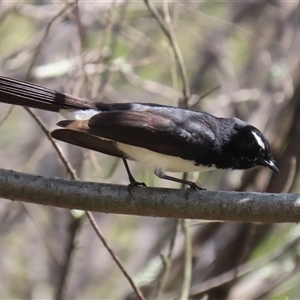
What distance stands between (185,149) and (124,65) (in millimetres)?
1355

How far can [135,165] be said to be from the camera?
5.84m

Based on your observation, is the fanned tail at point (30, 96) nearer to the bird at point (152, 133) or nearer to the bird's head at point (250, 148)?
the bird at point (152, 133)

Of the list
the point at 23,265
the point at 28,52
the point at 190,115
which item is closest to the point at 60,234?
the point at 23,265

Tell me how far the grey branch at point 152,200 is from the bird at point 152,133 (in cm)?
22

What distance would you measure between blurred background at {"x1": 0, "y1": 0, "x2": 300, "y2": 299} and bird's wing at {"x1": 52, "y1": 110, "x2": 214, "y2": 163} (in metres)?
0.29

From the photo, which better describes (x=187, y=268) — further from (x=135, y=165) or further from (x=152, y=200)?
(x=135, y=165)

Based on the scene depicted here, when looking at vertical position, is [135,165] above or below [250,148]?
below


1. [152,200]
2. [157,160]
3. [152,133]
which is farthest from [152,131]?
[152,200]

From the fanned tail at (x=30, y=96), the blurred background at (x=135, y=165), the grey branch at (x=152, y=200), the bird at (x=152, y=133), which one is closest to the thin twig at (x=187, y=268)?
the blurred background at (x=135, y=165)

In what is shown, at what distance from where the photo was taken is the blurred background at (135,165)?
3953mm

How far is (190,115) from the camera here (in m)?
3.37

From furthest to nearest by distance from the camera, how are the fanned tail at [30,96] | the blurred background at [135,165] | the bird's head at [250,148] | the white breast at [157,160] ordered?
the blurred background at [135,165] → the bird's head at [250,148] → the white breast at [157,160] → the fanned tail at [30,96]

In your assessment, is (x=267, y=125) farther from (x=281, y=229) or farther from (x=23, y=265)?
(x=23, y=265)

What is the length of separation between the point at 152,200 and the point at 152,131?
51 cm
